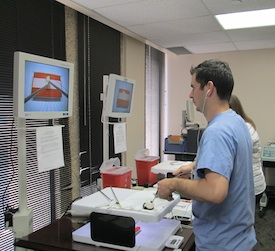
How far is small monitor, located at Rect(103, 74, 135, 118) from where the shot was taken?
6.72 ft

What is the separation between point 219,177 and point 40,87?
941mm

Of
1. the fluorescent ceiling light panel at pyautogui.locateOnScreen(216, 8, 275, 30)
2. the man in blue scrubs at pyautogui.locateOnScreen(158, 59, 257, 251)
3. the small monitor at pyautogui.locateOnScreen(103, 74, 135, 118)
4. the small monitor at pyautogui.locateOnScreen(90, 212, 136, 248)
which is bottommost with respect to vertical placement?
the small monitor at pyautogui.locateOnScreen(90, 212, 136, 248)

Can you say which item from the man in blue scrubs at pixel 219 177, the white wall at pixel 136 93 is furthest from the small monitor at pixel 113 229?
the white wall at pixel 136 93

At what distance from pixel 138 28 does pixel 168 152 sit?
66.0 inches

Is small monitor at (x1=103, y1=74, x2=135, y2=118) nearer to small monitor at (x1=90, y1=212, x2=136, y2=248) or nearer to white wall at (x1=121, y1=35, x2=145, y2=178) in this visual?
small monitor at (x1=90, y1=212, x2=136, y2=248)

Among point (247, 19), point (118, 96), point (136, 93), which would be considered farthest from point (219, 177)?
point (136, 93)

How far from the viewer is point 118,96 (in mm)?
2121

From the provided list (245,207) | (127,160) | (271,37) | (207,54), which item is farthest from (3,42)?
(207,54)

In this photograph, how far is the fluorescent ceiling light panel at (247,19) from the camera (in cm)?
277

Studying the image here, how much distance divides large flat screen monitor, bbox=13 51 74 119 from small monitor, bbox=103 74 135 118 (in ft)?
1.37

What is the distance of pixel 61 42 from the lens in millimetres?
2686

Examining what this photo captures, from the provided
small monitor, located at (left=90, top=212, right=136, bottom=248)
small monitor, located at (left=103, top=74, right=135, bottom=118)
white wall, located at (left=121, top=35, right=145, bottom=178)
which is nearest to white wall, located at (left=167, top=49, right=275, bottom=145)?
white wall, located at (left=121, top=35, right=145, bottom=178)

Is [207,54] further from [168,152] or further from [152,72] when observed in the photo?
[168,152]

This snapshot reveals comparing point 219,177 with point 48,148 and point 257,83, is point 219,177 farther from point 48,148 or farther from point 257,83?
point 257,83
